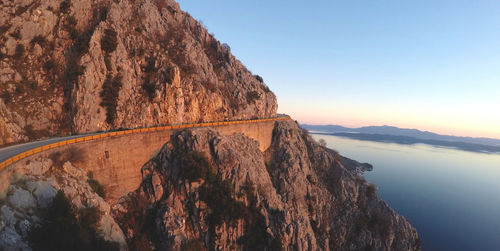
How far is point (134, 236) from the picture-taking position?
77.7ft

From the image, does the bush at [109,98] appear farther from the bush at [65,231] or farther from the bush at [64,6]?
the bush at [65,231]

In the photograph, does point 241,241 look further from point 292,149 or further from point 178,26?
point 178,26

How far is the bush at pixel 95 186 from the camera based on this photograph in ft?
72.9

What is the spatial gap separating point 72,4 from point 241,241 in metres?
43.6

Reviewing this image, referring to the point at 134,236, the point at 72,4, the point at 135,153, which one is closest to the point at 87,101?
the point at 135,153

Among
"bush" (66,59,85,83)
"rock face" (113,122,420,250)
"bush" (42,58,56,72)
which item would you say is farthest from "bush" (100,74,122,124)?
"rock face" (113,122,420,250)

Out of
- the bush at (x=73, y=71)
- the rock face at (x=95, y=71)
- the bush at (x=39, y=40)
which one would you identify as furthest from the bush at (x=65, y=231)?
the bush at (x=39, y=40)

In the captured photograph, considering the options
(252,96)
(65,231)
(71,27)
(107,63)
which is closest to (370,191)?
(252,96)

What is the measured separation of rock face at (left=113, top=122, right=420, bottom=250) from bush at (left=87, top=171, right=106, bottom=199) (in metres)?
2.44

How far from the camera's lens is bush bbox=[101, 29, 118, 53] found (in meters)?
32.9

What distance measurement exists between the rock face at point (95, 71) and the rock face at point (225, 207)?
8.69 meters

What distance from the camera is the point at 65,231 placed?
14.1 metres

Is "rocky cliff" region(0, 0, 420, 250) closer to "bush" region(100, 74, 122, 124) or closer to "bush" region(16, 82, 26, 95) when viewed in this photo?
"bush" region(16, 82, 26, 95)

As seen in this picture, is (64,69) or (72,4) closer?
(64,69)
